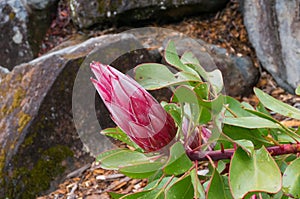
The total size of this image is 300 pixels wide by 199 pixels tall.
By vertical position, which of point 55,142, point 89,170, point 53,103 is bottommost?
point 89,170

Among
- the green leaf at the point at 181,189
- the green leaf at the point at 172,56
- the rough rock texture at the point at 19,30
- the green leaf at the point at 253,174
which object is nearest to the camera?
the green leaf at the point at 253,174

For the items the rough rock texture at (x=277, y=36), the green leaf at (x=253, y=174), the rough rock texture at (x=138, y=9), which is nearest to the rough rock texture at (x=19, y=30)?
the rough rock texture at (x=138, y=9)

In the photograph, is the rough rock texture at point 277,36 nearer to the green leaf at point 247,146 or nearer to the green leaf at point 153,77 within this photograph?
the green leaf at point 153,77

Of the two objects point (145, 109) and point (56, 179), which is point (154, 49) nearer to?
point (56, 179)

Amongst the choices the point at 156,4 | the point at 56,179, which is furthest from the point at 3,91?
the point at 156,4

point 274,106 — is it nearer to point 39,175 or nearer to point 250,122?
point 250,122

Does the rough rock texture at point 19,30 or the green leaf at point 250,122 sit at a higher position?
the green leaf at point 250,122
